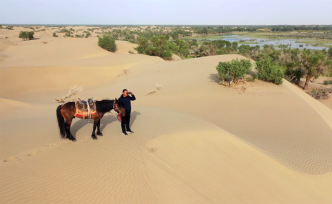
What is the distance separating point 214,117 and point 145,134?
4.67 metres

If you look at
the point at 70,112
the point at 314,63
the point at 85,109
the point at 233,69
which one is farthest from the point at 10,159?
the point at 314,63

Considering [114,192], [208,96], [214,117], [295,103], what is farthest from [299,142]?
[114,192]

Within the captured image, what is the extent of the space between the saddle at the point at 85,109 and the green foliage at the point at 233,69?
412 inches

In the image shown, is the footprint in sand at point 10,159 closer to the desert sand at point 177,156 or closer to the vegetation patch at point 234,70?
the desert sand at point 177,156

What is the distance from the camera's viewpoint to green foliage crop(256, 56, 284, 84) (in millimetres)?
14211

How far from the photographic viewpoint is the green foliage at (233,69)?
13293mm

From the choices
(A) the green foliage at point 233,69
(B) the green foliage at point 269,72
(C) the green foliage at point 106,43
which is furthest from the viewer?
(C) the green foliage at point 106,43

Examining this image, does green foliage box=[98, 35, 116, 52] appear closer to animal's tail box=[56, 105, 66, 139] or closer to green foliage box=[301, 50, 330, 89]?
green foliage box=[301, 50, 330, 89]

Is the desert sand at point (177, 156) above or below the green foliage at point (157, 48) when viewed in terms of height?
below

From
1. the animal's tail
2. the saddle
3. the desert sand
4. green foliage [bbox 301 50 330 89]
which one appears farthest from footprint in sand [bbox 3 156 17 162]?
green foliage [bbox 301 50 330 89]

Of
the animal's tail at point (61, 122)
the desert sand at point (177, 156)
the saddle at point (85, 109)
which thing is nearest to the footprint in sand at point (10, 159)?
the desert sand at point (177, 156)

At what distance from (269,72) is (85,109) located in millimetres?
13764

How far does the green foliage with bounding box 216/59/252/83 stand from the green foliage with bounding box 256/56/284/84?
1683 millimetres

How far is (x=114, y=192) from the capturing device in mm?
3936
